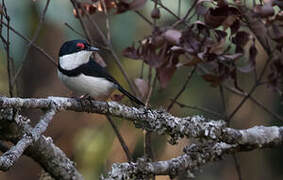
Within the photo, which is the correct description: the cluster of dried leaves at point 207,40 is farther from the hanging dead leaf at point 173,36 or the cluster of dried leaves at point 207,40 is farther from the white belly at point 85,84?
the white belly at point 85,84

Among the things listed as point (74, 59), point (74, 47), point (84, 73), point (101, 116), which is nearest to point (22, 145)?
point (84, 73)

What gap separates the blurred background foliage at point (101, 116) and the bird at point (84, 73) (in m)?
1.39

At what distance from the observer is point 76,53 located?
4305 millimetres

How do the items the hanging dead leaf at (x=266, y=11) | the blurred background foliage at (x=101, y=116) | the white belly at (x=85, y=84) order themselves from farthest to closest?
1. the blurred background foliage at (x=101, y=116)
2. the white belly at (x=85, y=84)
3. the hanging dead leaf at (x=266, y=11)

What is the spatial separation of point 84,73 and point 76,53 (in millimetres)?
311

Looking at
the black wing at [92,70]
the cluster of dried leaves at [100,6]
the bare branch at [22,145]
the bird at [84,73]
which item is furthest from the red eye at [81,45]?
the bare branch at [22,145]

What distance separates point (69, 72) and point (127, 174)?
1.13 m

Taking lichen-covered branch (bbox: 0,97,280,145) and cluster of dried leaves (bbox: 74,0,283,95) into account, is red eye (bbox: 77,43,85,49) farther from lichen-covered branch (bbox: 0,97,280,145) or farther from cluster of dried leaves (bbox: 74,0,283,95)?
lichen-covered branch (bbox: 0,97,280,145)

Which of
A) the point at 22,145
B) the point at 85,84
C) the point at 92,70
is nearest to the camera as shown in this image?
the point at 22,145

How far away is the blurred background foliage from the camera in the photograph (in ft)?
19.5

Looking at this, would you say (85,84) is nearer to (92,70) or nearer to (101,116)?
(92,70)

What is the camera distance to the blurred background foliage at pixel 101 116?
19.5ft

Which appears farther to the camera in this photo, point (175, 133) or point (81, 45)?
point (81, 45)

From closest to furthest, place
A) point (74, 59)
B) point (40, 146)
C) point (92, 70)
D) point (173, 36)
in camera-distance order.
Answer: point (173, 36) → point (40, 146) → point (92, 70) → point (74, 59)
